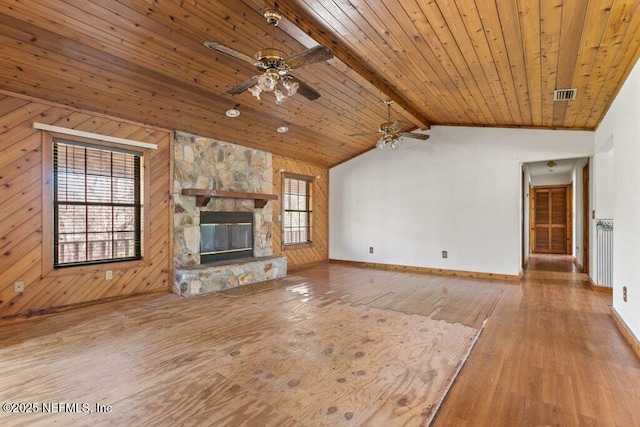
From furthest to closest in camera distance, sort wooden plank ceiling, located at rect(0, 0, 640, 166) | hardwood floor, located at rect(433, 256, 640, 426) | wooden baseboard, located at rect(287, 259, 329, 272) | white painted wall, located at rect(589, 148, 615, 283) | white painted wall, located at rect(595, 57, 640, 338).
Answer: wooden baseboard, located at rect(287, 259, 329, 272)
white painted wall, located at rect(589, 148, 615, 283)
white painted wall, located at rect(595, 57, 640, 338)
wooden plank ceiling, located at rect(0, 0, 640, 166)
hardwood floor, located at rect(433, 256, 640, 426)

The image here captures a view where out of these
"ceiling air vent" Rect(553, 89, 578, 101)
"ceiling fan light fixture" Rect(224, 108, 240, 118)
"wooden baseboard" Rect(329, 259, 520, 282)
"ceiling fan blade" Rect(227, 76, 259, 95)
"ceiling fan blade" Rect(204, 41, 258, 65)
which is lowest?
"wooden baseboard" Rect(329, 259, 520, 282)

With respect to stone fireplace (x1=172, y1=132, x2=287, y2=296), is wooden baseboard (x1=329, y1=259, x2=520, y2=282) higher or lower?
lower

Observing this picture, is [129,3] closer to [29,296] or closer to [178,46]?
[178,46]

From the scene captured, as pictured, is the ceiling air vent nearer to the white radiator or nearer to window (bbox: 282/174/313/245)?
the white radiator

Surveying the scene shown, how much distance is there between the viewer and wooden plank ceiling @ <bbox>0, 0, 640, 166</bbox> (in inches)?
105

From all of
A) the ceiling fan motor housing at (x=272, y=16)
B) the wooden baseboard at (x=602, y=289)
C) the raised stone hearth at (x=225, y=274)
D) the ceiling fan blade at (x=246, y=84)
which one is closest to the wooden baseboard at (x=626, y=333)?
the wooden baseboard at (x=602, y=289)

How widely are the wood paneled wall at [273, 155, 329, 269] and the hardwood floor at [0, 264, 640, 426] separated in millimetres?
2809

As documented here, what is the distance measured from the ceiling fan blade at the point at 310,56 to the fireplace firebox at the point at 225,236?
3757 millimetres

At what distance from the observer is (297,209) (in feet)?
26.2

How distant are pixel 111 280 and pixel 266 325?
2.56 m

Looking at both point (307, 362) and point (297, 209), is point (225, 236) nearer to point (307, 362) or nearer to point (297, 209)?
point (297, 209)

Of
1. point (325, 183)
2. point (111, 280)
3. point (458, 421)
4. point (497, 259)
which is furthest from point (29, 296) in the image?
point (497, 259)

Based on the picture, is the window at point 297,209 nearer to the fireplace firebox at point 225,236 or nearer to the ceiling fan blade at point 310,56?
the fireplace firebox at point 225,236

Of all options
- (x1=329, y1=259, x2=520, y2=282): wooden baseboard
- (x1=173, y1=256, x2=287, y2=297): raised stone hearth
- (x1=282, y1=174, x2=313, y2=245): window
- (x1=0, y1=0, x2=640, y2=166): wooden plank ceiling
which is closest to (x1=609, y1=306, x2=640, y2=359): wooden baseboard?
(x1=329, y1=259, x2=520, y2=282): wooden baseboard
